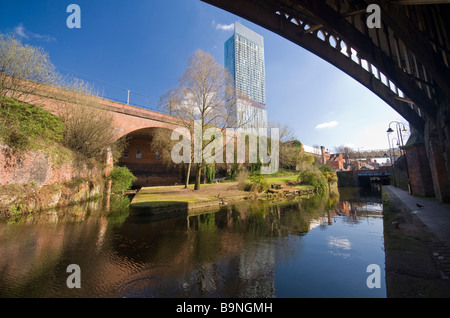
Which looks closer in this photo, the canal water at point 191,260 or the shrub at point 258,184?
the canal water at point 191,260

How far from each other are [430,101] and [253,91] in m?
68.3

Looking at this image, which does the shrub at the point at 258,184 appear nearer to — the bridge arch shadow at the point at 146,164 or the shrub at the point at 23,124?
the bridge arch shadow at the point at 146,164

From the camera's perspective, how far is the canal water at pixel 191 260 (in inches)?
108

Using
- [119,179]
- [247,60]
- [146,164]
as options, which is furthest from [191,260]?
[247,60]

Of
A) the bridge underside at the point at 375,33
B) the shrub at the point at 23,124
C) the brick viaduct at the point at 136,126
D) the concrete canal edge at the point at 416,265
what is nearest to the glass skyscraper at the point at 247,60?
the brick viaduct at the point at 136,126

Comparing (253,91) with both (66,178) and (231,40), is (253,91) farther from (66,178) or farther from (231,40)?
(66,178)

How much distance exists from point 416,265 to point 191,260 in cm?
374

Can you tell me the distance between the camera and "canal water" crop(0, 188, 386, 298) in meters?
2.75

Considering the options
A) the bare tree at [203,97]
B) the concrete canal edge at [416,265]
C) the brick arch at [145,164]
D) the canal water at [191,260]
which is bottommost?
the canal water at [191,260]

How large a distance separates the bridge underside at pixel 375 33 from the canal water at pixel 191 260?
4.48 metres

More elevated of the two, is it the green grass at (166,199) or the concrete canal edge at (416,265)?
the green grass at (166,199)

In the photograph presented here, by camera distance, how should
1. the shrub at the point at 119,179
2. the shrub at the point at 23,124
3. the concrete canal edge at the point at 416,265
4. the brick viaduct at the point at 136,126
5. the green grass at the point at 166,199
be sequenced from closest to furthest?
the concrete canal edge at the point at 416,265 < the shrub at the point at 23,124 < the green grass at the point at 166,199 < the brick viaduct at the point at 136,126 < the shrub at the point at 119,179

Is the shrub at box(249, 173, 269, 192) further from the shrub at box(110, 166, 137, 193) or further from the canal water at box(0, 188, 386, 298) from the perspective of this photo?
the shrub at box(110, 166, 137, 193)

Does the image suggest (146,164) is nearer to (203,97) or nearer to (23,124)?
(203,97)
